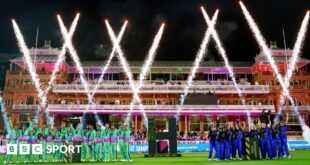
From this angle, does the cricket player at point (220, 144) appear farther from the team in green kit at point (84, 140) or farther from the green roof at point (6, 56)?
the green roof at point (6, 56)

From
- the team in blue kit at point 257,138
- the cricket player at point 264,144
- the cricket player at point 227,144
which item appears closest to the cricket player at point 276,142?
the team in blue kit at point 257,138

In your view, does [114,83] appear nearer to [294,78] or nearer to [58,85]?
[58,85]

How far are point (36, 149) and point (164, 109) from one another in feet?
94.2

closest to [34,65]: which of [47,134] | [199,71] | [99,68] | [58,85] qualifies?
[58,85]

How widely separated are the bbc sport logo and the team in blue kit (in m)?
8.10

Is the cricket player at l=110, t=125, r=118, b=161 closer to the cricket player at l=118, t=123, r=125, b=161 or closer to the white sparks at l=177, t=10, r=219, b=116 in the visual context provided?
the cricket player at l=118, t=123, r=125, b=161

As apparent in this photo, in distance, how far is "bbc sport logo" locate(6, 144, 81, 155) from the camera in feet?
59.9

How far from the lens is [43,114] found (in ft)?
157

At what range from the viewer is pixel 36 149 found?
734 inches

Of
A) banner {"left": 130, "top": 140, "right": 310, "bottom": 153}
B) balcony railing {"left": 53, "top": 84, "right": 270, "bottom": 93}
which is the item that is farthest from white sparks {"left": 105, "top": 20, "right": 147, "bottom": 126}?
banner {"left": 130, "top": 140, "right": 310, "bottom": 153}

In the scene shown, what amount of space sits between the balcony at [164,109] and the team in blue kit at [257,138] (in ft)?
86.8

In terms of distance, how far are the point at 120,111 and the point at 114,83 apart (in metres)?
6.70

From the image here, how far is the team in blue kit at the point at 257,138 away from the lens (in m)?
18.7

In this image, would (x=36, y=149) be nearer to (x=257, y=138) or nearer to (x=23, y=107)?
(x=257, y=138)
